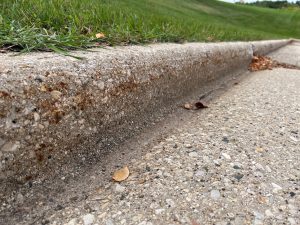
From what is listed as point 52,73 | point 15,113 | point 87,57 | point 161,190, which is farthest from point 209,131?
point 15,113

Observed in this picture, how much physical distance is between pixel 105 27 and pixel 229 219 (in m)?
1.74

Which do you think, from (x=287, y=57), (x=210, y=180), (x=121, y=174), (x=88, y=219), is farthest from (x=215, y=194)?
(x=287, y=57)

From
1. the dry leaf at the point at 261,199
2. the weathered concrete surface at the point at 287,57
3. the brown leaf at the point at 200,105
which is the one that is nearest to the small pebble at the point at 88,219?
the dry leaf at the point at 261,199

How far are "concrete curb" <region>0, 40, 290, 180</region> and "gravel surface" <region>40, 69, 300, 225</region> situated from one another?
0.23 metres

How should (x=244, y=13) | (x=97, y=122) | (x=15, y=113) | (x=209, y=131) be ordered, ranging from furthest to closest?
(x=244, y=13) → (x=209, y=131) → (x=97, y=122) → (x=15, y=113)

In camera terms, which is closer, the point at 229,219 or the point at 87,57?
the point at 229,219

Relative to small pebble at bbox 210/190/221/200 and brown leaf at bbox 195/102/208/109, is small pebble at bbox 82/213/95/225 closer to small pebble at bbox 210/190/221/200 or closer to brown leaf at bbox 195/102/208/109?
small pebble at bbox 210/190/221/200

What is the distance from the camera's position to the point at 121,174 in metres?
1.53

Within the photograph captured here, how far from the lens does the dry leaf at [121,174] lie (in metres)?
1.51

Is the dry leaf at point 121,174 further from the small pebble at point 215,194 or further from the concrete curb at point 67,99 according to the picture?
the small pebble at point 215,194

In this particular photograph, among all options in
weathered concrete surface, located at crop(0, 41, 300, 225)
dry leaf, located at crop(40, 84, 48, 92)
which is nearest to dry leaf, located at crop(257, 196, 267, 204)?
weathered concrete surface, located at crop(0, 41, 300, 225)

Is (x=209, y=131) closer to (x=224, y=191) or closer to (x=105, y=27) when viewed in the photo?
(x=224, y=191)

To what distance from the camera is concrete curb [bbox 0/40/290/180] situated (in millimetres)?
1214

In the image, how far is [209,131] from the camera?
2.03m
